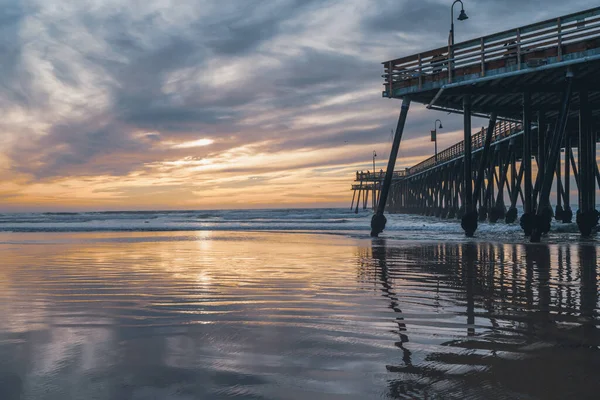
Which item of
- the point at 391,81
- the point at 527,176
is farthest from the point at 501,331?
the point at 391,81

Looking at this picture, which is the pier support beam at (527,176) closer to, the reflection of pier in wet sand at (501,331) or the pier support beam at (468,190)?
the pier support beam at (468,190)

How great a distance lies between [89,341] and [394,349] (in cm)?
253

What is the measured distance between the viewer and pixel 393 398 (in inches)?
115

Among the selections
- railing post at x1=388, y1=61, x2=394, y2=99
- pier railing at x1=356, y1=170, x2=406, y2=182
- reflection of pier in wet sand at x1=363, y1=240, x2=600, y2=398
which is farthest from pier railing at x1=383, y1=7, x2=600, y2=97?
pier railing at x1=356, y1=170, x2=406, y2=182

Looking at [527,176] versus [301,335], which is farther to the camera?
[527,176]

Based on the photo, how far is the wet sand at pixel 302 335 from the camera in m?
3.15

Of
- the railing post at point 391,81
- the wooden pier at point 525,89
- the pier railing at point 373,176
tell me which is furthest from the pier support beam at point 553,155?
the pier railing at point 373,176

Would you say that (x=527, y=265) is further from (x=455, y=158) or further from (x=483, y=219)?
(x=455, y=158)

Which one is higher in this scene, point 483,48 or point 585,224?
point 483,48

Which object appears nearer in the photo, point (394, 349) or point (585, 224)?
point (394, 349)

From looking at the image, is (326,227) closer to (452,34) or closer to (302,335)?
(452,34)

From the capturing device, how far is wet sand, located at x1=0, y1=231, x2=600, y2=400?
315cm

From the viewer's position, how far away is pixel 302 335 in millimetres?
4457

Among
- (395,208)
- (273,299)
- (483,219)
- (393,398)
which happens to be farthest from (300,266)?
(395,208)
